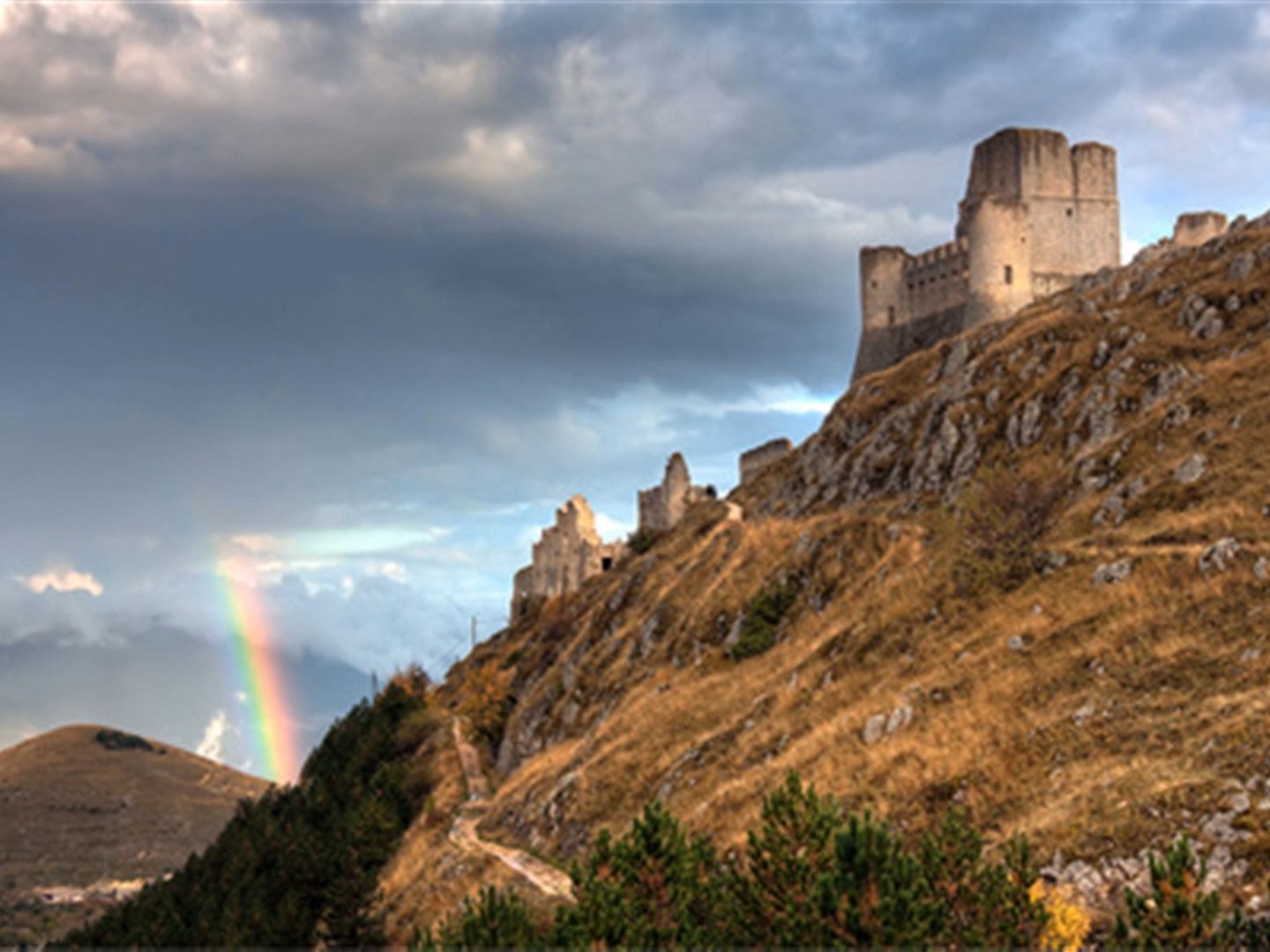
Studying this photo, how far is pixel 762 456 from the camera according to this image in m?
102

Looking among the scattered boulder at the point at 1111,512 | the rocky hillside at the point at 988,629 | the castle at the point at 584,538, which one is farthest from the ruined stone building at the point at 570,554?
the scattered boulder at the point at 1111,512

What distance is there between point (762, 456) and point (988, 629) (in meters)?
66.7

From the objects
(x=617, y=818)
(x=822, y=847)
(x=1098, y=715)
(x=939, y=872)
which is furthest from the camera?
(x=617, y=818)

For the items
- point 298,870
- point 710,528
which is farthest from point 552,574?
point 298,870

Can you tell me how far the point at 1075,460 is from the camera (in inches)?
1897

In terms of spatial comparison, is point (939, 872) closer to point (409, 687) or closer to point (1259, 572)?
point (1259, 572)

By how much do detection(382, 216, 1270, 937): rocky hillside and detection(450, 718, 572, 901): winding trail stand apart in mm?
869

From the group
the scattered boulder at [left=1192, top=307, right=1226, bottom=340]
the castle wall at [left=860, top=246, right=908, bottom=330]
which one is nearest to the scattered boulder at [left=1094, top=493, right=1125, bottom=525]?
the scattered boulder at [left=1192, top=307, right=1226, bottom=340]

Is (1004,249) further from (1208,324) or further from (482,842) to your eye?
(482,842)

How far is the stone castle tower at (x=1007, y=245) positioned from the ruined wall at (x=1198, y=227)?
474 centimetres

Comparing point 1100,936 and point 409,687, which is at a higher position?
point 409,687

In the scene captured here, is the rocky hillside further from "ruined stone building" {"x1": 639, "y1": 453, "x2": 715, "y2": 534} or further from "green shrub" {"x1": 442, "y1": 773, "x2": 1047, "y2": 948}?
"ruined stone building" {"x1": 639, "y1": 453, "x2": 715, "y2": 534}

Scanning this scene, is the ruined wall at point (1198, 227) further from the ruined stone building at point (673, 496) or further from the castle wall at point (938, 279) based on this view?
the ruined stone building at point (673, 496)

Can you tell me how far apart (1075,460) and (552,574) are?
7711 cm
